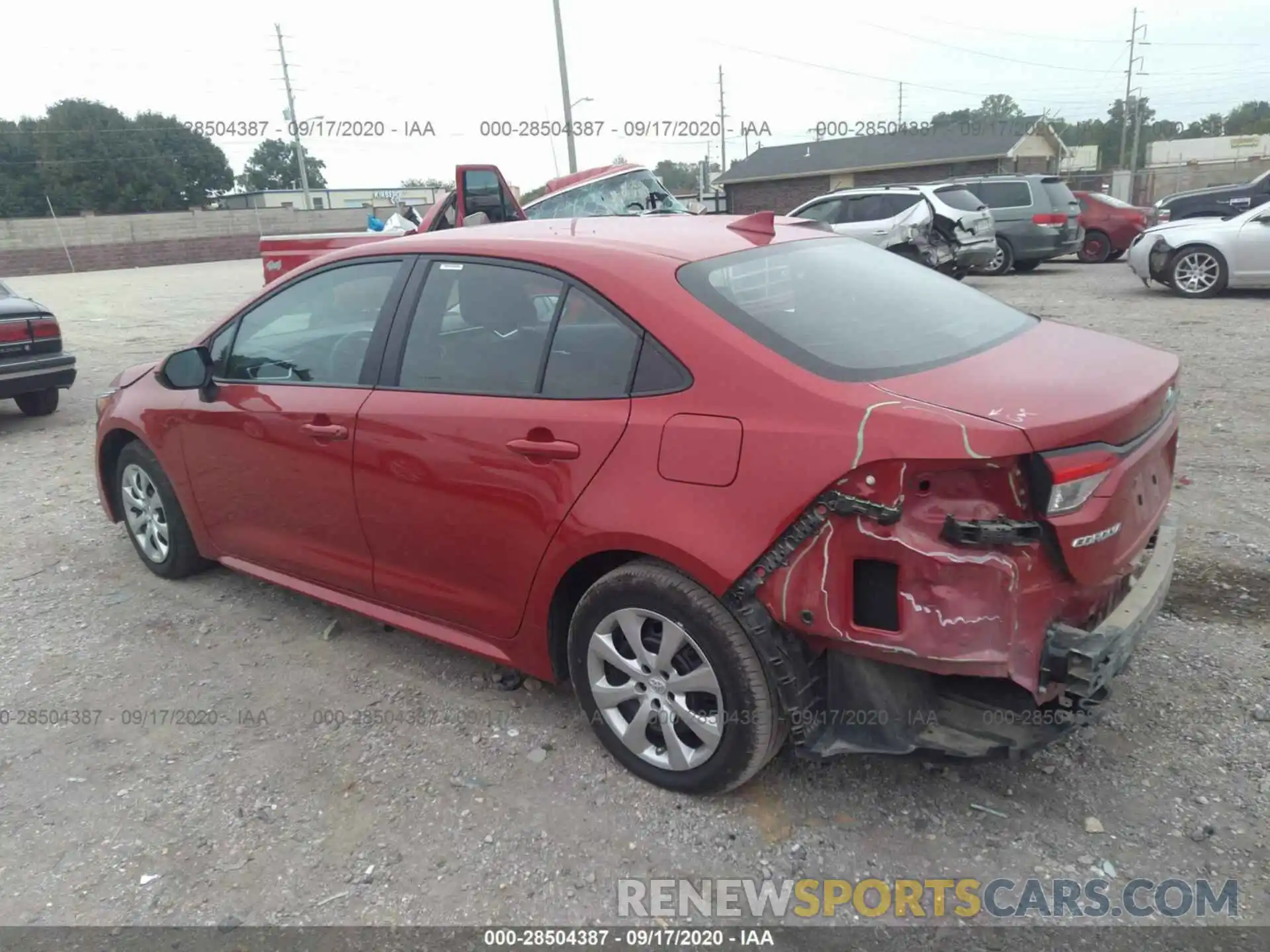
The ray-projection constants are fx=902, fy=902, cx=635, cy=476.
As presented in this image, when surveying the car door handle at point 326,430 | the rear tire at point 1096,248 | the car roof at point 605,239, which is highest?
the car roof at point 605,239

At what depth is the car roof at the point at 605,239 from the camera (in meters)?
2.91

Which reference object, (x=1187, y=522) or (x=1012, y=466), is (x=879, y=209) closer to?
(x=1187, y=522)

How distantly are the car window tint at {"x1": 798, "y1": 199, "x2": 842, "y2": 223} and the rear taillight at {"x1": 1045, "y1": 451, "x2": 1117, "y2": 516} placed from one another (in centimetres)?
1287

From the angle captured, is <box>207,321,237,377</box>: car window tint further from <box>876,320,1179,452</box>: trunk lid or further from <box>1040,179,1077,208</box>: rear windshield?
<box>1040,179,1077,208</box>: rear windshield

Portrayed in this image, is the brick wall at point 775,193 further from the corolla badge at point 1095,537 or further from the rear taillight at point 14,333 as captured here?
the corolla badge at point 1095,537

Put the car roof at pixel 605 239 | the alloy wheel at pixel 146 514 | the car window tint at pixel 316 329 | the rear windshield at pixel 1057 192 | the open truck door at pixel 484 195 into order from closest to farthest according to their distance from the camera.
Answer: the car roof at pixel 605 239 < the car window tint at pixel 316 329 < the alloy wheel at pixel 146 514 < the open truck door at pixel 484 195 < the rear windshield at pixel 1057 192

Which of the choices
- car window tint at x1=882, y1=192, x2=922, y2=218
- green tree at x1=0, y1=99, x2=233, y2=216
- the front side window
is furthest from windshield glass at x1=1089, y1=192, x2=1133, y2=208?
green tree at x1=0, y1=99, x2=233, y2=216

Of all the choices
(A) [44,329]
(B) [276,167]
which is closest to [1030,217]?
(A) [44,329]

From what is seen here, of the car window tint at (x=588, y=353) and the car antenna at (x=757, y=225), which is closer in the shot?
the car window tint at (x=588, y=353)

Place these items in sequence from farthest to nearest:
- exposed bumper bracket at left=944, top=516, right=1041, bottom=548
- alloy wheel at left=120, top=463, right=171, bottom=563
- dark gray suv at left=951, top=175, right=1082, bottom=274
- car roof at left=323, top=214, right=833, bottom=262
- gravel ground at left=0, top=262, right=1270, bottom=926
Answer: dark gray suv at left=951, top=175, right=1082, bottom=274 < alloy wheel at left=120, top=463, right=171, bottom=563 < car roof at left=323, top=214, right=833, bottom=262 < gravel ground at left=0, top=262, right=1270, bottom=926 < exposed bumper bracket at left=944, top=516, right=1041, bottom=548

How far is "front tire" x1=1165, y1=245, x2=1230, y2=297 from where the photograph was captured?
1162 cm

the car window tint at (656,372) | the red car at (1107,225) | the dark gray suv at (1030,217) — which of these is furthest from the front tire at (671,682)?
the red car at (1107,225)

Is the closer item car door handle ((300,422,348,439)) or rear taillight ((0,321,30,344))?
car door handle ((300,422,348,439))

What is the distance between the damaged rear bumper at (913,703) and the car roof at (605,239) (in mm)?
1231
